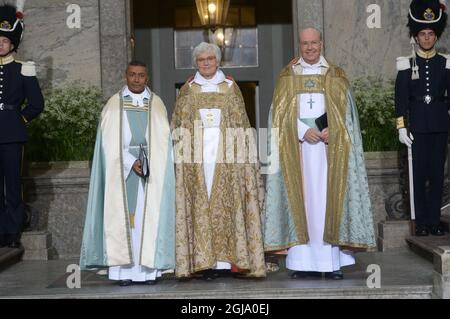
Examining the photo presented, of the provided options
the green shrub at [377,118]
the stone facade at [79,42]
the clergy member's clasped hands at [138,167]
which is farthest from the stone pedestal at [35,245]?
the green shrub at [377,118]

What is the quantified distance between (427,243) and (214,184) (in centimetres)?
219

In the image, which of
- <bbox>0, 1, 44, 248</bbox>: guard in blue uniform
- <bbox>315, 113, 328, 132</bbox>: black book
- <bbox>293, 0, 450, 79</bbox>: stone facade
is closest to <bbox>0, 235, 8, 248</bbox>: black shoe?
<bbox>0, 1, 44, 248</bbox>: guard in blue uniform

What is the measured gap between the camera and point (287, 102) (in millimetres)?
7992

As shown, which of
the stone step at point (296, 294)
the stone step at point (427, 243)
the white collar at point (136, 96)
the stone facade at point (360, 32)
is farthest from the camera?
the stone facade at point (360, 32)

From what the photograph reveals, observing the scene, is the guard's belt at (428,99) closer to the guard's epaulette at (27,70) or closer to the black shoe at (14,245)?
the guard's epaulette at (27,70)

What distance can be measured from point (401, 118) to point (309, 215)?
1704 millimetres

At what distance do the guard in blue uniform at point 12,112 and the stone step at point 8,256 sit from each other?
17 cm

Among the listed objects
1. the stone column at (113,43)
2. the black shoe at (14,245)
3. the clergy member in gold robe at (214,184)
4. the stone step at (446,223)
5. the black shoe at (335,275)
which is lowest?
the black shoe at (335,275)

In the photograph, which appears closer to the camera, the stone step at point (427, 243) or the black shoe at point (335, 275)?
the black shoe at point (335, 275)

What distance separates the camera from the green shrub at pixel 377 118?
10.3m

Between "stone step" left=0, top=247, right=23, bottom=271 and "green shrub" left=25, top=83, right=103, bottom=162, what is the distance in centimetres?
132

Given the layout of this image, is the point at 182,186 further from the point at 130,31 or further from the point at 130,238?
the point at 130,31

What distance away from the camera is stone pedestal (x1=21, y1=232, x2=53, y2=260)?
9.70 m

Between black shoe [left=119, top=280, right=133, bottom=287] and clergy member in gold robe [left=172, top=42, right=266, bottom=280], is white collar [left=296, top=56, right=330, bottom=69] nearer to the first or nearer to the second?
clergy member in gold robe [left=172, top=42, right=266, bottom=280]
